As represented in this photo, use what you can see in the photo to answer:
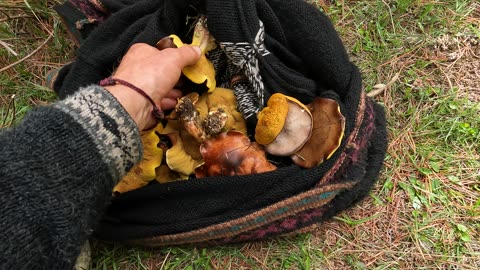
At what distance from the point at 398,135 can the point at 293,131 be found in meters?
0.64

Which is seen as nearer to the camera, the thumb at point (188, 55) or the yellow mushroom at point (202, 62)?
the thumb at point (188, 55)

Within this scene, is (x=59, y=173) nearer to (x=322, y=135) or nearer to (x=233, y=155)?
(x=233, y=155)

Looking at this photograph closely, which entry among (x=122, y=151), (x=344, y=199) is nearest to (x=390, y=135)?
(x=344, y=199)

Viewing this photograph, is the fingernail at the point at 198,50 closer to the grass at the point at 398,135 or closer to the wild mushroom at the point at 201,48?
the wild mushroom at the point at 201,48

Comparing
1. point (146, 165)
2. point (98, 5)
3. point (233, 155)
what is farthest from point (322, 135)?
point (98, 5)

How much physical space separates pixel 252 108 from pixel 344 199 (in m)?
0.52

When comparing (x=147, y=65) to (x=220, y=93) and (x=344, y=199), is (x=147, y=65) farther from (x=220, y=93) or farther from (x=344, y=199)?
(x=344, y=199)

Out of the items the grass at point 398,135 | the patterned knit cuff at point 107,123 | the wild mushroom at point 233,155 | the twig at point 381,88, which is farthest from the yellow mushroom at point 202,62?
the twig at point 381,88

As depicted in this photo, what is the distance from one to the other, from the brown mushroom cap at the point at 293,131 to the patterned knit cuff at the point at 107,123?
54 cm

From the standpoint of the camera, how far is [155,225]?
5.58 ft

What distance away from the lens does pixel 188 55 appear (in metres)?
1.54

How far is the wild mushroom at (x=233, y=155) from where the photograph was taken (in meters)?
1.62

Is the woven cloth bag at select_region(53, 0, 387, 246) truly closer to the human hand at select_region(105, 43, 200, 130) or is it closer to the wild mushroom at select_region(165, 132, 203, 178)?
the wild mushroom at select_region(165, 132, 203, 178)

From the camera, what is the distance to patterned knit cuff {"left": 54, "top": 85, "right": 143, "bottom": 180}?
120cm
